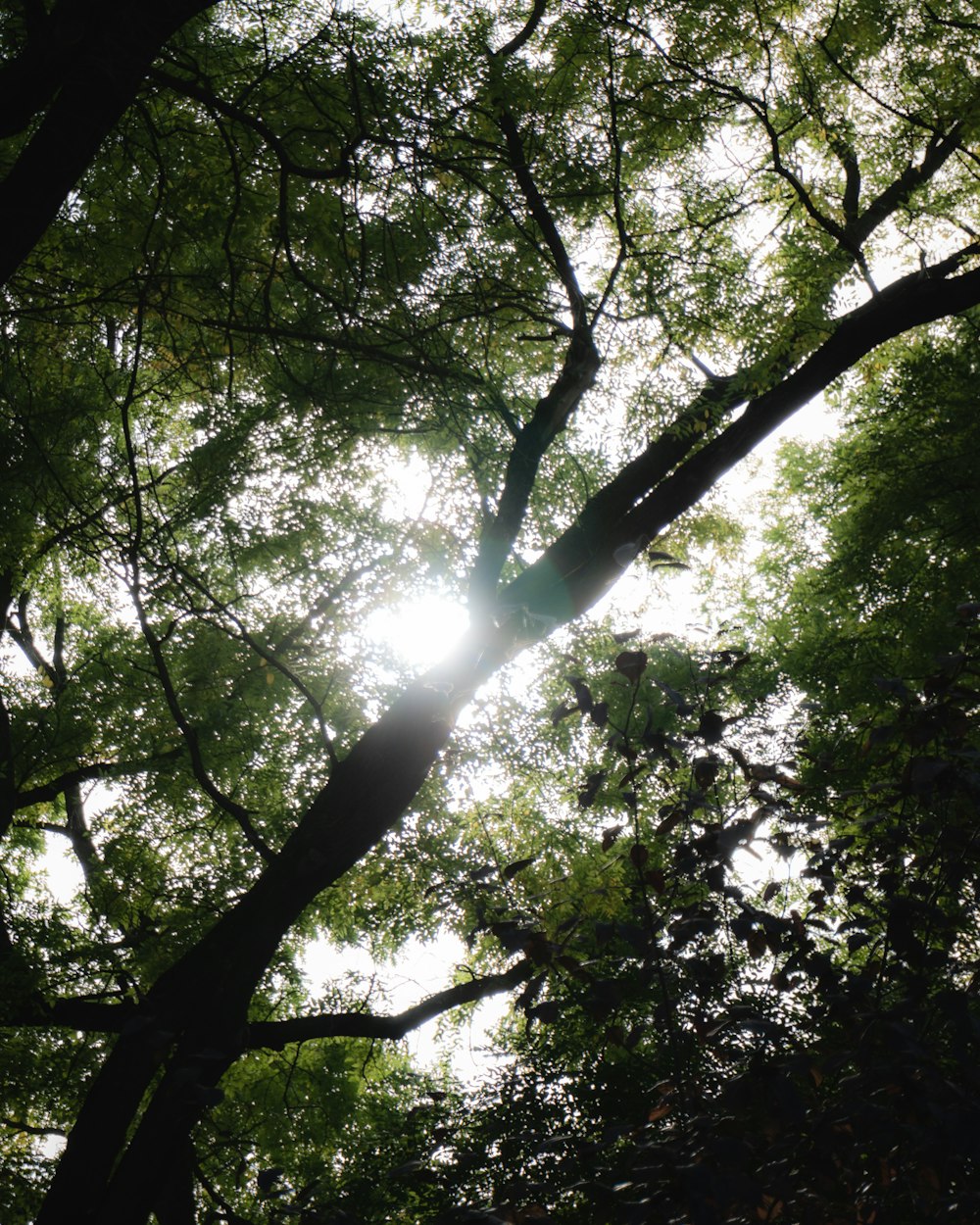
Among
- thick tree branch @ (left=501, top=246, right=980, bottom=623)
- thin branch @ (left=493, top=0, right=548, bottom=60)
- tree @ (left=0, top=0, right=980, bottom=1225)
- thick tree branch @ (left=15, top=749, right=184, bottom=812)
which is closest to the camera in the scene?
tree @ (left=0, top=0, right=980, bottom=1225)

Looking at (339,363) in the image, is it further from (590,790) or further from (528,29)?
(590,790)

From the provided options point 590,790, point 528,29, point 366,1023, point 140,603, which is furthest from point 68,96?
point 366,1023

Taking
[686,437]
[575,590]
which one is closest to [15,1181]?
[575,590]

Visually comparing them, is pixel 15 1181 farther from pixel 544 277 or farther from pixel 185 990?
pixel 544 277

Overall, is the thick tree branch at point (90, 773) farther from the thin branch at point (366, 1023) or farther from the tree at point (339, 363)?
the thin branch at point (366, 1023)

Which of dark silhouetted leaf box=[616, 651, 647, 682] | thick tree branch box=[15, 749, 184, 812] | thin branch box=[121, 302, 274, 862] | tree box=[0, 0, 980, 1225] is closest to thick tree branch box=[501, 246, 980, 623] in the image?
tree box=[0, 0, 980, 1225]

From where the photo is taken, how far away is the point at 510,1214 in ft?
6.50

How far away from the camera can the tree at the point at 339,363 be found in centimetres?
367

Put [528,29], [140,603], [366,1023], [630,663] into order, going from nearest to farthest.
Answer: [630,663] < [140,603] < [528,29] < [366,1023]

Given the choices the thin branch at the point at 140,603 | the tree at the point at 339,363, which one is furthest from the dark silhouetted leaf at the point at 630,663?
the thin branch at the point at 140,603

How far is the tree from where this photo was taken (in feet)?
12.0

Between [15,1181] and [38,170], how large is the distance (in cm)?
759

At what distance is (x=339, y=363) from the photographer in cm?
657

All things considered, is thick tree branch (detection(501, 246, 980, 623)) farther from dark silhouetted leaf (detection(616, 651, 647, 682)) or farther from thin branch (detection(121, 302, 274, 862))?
dark silhouetted leaf (detection(616, 651, 647, 682))
